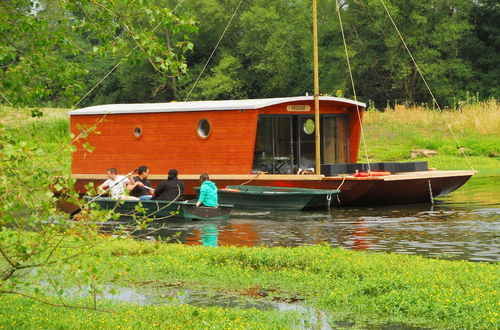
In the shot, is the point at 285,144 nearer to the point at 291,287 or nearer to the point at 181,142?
the point at 181,142

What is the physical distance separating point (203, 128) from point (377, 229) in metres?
8.62

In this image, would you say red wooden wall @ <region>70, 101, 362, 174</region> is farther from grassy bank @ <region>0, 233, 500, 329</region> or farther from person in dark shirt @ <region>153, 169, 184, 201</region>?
grassy bank @ <region>0, 233, 500, 329</region>

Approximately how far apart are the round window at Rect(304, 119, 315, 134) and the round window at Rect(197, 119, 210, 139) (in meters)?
2.91

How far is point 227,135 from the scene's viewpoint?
2511cm

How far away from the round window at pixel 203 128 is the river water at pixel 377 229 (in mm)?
3280

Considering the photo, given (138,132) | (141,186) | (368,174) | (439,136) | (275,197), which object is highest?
(138,132)

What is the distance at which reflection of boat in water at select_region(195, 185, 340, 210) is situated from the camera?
2241 centimetres

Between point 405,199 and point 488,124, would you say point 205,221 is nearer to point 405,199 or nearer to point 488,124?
point 405,199

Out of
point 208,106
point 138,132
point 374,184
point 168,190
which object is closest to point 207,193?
point 168,190

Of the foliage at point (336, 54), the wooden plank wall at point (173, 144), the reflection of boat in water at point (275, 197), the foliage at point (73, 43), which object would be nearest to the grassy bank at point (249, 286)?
the foliage at point (73, 43)

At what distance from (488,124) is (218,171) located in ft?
53.6

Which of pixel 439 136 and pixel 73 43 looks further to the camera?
pixel 439 136

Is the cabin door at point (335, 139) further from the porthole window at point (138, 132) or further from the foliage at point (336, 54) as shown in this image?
the foliage at point (336, 54)

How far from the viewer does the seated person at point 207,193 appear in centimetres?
2031
